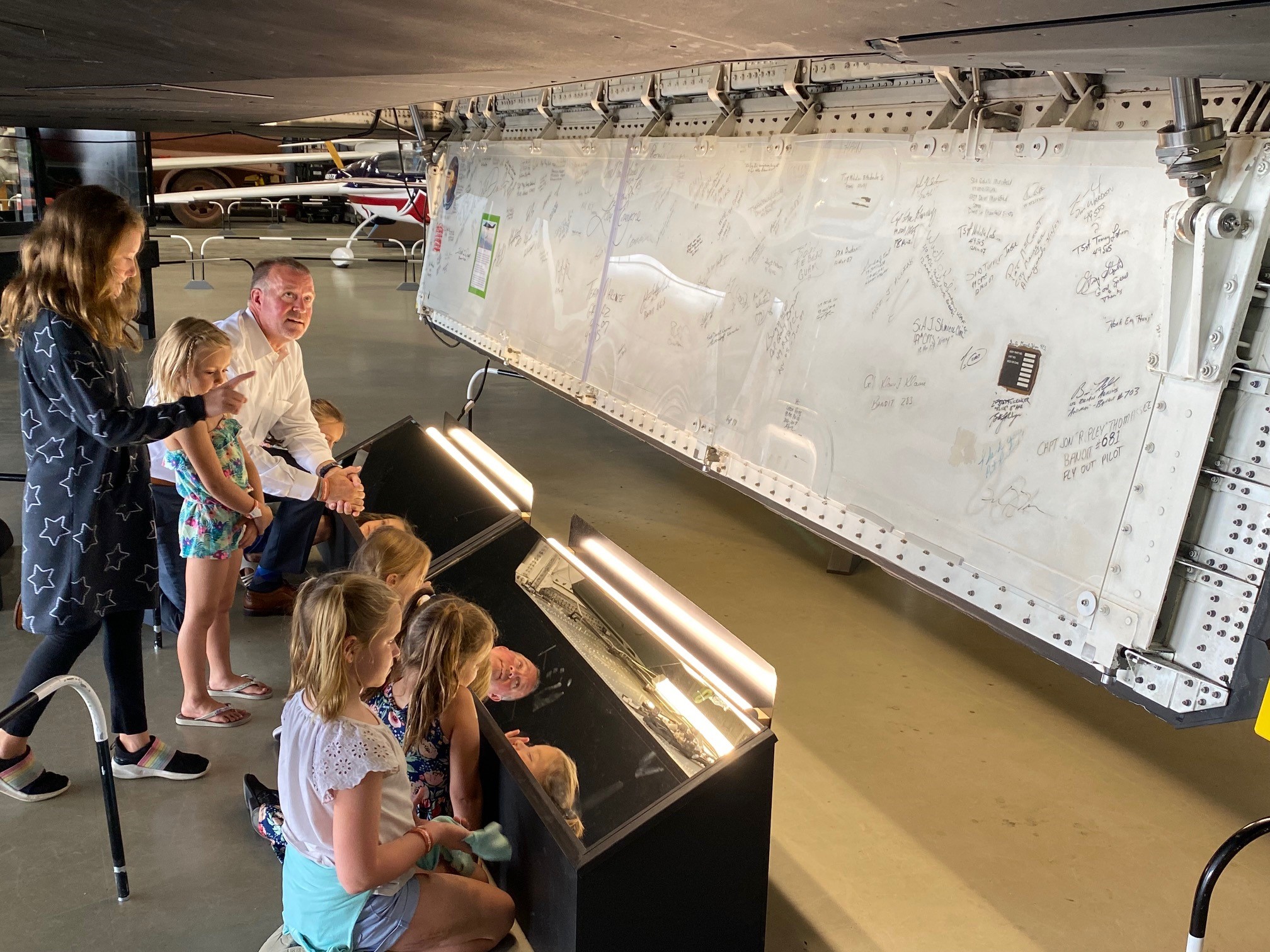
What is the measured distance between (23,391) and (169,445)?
55 centimetres

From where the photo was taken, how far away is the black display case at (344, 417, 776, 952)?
2.29 m

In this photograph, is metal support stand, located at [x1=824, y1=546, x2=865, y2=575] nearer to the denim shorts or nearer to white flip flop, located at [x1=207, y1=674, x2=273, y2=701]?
white flip flop, located at [x1=207, y1=674, x2=273, y2=701]

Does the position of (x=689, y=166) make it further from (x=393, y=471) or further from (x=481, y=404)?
(x=481, y=404)

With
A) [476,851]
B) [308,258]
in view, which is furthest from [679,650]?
[308,258]

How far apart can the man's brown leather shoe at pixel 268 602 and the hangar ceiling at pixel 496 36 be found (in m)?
2.51

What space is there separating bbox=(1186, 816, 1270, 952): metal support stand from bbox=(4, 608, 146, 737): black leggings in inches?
115

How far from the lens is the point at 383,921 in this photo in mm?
2361

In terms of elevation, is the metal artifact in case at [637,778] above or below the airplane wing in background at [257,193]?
below

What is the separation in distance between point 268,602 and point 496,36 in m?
3.65

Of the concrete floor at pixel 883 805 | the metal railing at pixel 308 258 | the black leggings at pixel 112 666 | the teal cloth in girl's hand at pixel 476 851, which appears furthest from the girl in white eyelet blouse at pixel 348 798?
the metal railing at pixel 308 258

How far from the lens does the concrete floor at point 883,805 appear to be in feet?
9.38

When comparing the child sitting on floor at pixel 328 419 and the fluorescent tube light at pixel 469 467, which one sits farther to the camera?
the child sitting on floor at pixel 328 419
